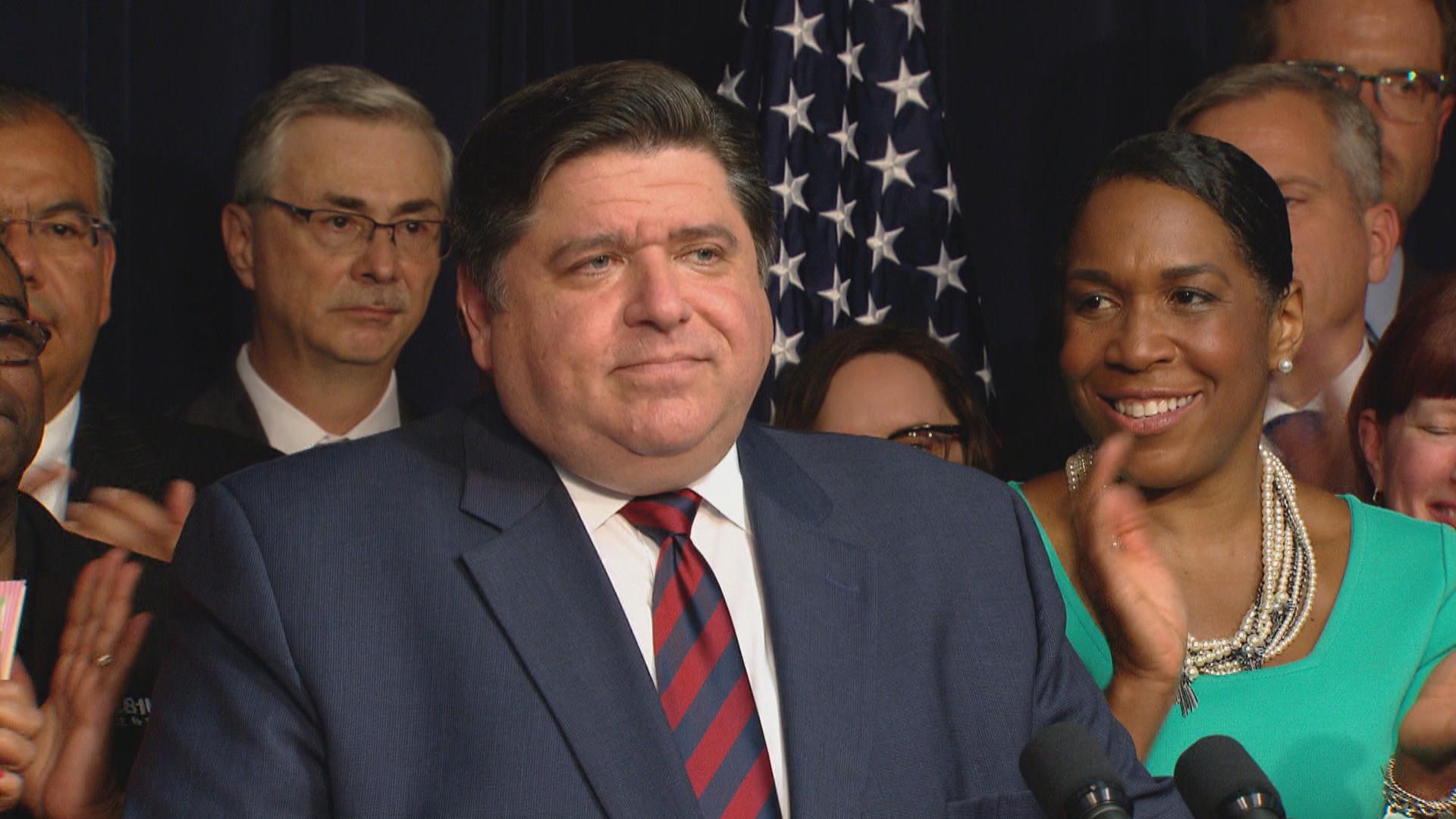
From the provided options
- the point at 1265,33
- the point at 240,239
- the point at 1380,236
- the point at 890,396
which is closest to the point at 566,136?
the point at 890,396

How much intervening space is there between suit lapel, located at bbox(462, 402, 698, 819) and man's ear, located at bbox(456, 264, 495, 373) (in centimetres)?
14

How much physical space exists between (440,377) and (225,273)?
588 millimetres

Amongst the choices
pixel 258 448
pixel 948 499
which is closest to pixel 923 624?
pixel 948 499

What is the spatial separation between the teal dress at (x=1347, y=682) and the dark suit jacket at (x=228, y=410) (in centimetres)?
179

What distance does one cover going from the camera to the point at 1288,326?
275cm

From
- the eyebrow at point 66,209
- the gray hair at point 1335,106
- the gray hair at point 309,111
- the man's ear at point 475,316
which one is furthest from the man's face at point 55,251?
the gray hair at point 1335,106

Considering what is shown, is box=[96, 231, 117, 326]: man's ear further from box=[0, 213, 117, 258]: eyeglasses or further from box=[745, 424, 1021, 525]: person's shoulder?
box=[745, 424, 1021, 525]: person's shoulder

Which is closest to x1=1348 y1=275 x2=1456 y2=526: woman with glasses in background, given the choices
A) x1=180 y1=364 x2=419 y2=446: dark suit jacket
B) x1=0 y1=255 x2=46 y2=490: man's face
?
x1=180 y1=364 x2=419 y2=446: dark suit jacket

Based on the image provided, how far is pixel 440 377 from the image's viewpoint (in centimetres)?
436

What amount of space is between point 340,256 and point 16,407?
4.27 ft

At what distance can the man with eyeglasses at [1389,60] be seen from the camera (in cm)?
378

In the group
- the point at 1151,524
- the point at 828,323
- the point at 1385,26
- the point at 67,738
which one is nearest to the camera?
the point at 67,738

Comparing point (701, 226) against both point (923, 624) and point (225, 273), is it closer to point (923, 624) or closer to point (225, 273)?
point (923, 624)

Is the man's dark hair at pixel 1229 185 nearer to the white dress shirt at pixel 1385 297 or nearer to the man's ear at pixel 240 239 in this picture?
the white dress shirt at pixel 1385 297
